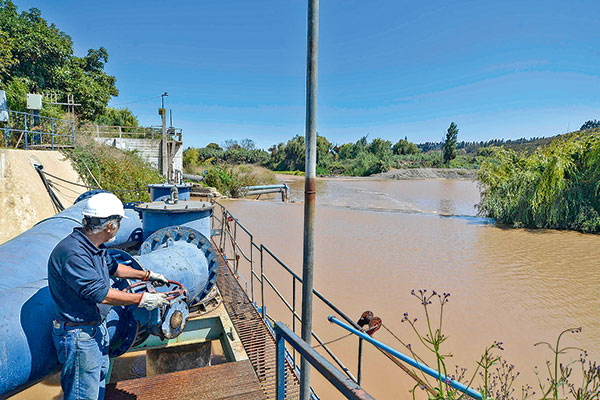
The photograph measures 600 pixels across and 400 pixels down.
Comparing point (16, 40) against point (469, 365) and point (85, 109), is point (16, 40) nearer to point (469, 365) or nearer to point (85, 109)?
point (85, 109)

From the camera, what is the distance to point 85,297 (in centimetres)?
205

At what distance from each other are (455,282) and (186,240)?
786 cm

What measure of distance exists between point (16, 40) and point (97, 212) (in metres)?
18.3

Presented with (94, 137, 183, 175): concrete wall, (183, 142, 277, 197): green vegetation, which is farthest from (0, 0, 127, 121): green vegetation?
(183, 142, 277, 197): green vegetation

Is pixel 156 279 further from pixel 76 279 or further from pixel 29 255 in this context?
pixel 29 255

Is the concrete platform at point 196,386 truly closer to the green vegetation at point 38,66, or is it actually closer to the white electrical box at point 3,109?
the white electrical box at point 3,109

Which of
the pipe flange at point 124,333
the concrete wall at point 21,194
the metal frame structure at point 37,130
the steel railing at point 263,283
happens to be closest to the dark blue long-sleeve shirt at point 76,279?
the pipe flange at point 124,333

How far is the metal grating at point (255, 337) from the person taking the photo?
3.26 m

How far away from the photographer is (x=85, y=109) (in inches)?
734

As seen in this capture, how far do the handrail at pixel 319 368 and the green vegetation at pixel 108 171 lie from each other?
954cm

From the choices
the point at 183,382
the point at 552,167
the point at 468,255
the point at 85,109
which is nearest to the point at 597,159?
the point at 552,167

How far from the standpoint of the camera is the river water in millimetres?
6102

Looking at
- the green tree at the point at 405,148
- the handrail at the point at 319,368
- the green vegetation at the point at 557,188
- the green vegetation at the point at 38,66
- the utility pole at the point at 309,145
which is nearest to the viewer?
the handrail at the point at 319,368

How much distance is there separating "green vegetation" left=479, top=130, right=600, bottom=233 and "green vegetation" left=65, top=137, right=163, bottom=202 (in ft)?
52.9
